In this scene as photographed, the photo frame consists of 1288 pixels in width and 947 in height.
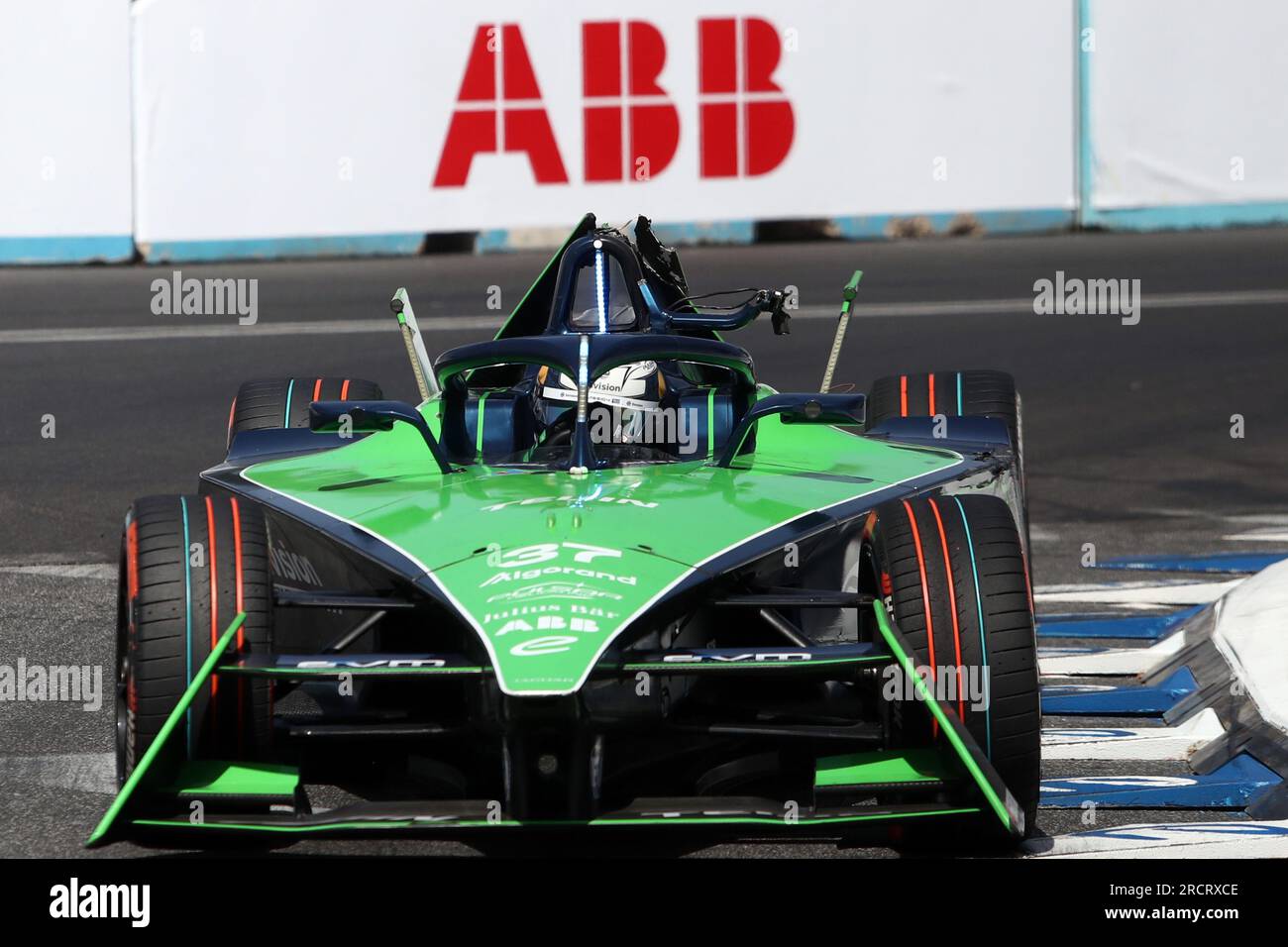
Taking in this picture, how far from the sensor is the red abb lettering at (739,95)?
56.9 ft

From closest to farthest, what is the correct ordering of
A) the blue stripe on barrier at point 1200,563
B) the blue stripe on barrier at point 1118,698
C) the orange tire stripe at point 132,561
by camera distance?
1. the orange tire stripe at point 132,561
2. the blue stripe on barrier at point 1118,698
3. the blue stripe on barrier at point 1200,563

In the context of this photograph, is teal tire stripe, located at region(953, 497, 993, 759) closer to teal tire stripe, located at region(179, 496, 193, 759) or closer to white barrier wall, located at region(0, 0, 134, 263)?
teal tire stripe, located at region(179, 496, 193, 759)

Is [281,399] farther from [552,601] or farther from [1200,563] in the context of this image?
[1200,563]

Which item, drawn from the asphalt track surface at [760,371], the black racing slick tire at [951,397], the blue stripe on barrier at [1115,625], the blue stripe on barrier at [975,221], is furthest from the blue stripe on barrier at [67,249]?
the blue stripe on barrier at [1115,625]

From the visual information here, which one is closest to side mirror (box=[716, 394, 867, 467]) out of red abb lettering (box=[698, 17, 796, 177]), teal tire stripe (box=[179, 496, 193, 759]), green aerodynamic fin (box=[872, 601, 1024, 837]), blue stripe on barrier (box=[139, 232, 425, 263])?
green aerodynamic fin (box=[872, 601, 1024, 837])

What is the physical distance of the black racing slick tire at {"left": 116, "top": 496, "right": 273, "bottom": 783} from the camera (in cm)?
421

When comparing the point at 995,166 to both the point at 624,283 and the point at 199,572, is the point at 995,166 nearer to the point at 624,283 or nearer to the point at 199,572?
the point at 624,283

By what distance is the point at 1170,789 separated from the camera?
4.93m

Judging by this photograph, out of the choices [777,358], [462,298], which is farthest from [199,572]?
[462,298]

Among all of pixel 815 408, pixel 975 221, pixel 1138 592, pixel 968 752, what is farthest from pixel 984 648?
pixel 975 221

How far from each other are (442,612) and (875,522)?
103 cm

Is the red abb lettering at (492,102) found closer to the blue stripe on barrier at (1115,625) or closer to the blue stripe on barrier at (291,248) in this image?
the blue stripe on barrier at (291,248)

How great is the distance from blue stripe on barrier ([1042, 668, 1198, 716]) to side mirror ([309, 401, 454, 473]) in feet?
6.10

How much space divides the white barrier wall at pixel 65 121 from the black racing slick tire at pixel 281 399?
1099 centimetres
